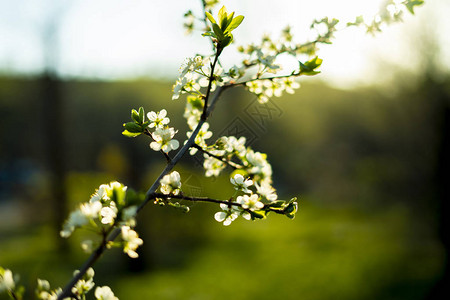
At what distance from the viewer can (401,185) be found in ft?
21.5

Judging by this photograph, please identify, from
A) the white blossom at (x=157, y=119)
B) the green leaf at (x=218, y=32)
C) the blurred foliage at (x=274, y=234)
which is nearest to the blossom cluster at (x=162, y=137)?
the white blossom at (x=157, y=119)

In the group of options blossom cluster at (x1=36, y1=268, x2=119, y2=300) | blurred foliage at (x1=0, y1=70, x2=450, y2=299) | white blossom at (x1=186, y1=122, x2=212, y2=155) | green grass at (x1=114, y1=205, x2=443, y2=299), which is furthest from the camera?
blurred foliage at (x1=0, y1=70, x2=450, y2=299)

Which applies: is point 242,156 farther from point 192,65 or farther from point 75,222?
point 75,222

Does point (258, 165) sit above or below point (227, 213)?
above

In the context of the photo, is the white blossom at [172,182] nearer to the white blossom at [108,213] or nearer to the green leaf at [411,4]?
the white blossom at [108,213]

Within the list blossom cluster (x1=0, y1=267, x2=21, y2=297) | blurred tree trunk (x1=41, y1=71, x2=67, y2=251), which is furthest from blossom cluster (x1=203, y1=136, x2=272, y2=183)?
blurred tree trunk (x1=41, y1=71, x2=67, y2=251)

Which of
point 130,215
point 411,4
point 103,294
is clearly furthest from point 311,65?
point 103,294

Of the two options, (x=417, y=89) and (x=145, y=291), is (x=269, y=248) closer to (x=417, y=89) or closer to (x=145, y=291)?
(x=145, y=291)

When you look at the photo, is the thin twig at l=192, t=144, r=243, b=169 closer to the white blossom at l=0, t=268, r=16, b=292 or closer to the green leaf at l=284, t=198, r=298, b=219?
the green leaf at l=284, t=198, r=298, b=219

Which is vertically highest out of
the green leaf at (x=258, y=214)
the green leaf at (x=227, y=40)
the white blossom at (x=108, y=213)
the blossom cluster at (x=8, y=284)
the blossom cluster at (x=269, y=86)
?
the blossom cluster at (x=269, y=86)

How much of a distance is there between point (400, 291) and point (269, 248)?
226cm

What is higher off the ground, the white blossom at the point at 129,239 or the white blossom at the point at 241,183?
the white blossom at the point at 241,183

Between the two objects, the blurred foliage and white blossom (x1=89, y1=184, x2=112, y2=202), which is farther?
the blurred foliage

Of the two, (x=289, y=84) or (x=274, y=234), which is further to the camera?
(x=274, y=234)
